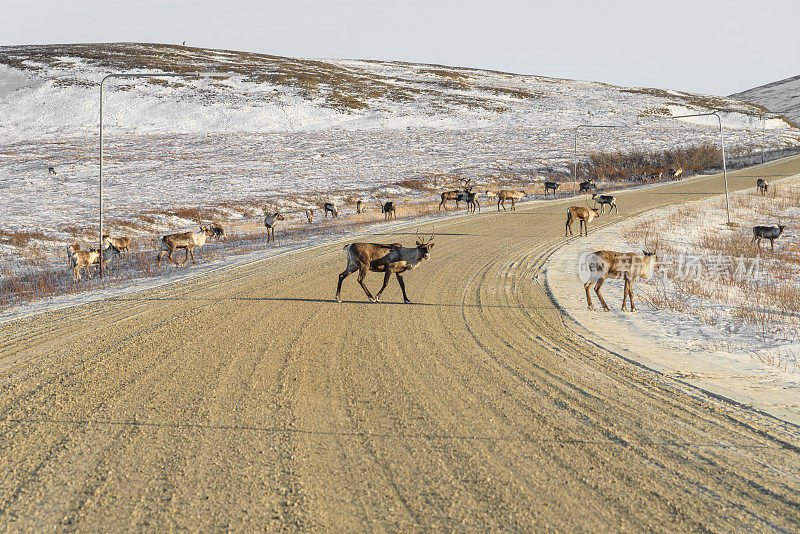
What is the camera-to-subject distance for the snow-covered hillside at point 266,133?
41.1 metres

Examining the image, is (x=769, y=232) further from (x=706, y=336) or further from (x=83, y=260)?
(x=83, y=260)

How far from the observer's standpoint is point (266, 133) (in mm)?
79375

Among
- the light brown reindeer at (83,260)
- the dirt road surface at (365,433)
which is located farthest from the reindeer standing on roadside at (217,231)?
the dirt road surface at (365,433)

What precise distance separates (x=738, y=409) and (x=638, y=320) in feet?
16.5

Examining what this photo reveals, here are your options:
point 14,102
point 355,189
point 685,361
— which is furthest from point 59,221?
point 14,102

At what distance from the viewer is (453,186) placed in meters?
52.1

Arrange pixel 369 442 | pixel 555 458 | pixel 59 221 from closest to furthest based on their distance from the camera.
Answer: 1. pixel 555 458
2. pixel 369 442
3. pixel 59 221

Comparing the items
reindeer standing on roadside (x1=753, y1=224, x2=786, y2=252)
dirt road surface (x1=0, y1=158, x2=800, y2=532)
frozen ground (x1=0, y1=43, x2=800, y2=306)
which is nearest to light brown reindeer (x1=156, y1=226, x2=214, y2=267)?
frozen ground (x1=0, y1=43, x2=800, y2=306)

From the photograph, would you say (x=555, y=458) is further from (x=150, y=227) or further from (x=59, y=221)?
(x=59, y=221)

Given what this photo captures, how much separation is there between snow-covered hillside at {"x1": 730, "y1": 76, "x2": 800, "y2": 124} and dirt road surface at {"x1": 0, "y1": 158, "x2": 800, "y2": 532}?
159 m

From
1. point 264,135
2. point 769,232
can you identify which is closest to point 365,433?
point 769,232

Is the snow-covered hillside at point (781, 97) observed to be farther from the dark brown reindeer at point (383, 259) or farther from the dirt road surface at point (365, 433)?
the dirt road surface at point (365, 433)

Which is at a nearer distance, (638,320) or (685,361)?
(685,361)

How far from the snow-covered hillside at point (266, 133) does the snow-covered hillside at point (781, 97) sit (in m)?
32.9
